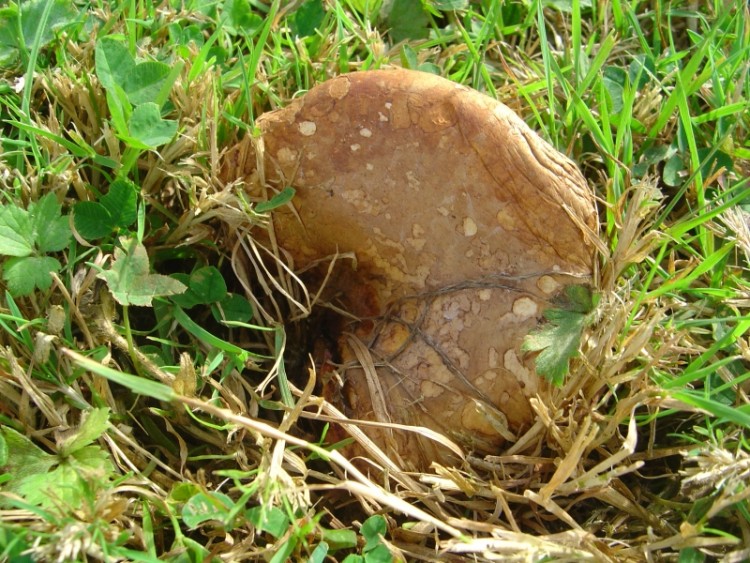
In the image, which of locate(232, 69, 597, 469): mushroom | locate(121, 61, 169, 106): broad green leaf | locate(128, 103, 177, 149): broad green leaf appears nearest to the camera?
locate(232, 69, 597, 469): mushroom

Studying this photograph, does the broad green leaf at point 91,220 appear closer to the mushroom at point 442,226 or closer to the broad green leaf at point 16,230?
the broad green leaf at point 16,230

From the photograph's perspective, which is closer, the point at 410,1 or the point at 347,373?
the point at 347,373

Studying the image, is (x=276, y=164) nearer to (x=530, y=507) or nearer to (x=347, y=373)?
(x=347, y=373)

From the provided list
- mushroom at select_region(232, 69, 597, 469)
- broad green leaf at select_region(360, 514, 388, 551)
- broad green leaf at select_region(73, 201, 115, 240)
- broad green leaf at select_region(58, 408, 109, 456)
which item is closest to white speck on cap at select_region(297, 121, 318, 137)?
mushroom at select_region(232, 69, 597, 469)

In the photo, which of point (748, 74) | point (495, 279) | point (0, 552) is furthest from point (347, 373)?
point (748, 74)

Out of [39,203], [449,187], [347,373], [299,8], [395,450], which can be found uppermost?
[299,8]

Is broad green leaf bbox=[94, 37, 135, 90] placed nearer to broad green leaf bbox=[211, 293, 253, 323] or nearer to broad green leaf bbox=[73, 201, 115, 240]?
broad green leaf bbox=[73, 201, 115, 240]
